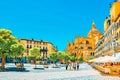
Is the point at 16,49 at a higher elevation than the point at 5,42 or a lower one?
lower

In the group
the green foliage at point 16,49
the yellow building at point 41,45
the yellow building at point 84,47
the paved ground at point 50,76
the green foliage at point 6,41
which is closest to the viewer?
the paved ground at point 50,76

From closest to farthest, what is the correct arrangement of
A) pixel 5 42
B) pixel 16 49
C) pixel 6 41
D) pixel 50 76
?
pixel 50 76
pixel 5 42
pixel 6 41
pixel 16 49

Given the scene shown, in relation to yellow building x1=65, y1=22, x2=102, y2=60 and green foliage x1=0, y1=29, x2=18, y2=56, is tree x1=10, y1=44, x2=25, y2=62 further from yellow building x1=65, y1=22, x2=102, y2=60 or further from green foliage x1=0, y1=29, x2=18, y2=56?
yellow building x1=65, y1=22, x2=102, y2=60

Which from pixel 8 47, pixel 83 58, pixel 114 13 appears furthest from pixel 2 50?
pixel 83 58

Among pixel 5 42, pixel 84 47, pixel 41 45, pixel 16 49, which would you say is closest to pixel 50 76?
pixel 16 49

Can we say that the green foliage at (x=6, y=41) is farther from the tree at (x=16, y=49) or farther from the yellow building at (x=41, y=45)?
the yellow building at (x=41, y=45)

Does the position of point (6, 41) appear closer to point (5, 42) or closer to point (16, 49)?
point (5, 42)

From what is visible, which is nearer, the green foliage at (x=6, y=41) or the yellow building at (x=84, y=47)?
the green foliage at (x=6, y=41)

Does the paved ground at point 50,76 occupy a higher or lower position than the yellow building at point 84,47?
lower

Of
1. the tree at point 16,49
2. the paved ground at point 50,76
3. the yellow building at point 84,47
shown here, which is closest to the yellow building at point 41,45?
the yellow building at point 84,47

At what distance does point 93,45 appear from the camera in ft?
573

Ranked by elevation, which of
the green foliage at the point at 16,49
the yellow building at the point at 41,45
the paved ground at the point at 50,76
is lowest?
the paved ground at the point at 50,76

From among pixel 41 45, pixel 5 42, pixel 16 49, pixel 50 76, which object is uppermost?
pixel 41 45

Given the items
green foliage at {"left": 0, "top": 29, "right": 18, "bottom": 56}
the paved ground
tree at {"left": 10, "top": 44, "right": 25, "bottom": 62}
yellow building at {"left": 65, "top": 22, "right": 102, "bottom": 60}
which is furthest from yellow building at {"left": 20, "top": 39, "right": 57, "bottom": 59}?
the paved ground
